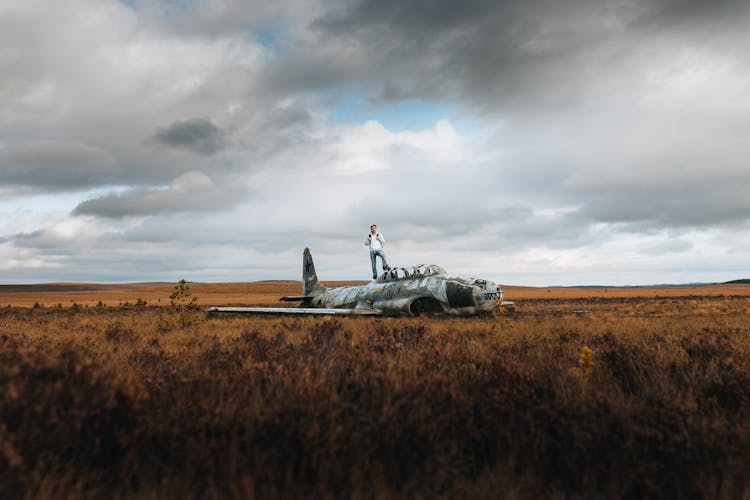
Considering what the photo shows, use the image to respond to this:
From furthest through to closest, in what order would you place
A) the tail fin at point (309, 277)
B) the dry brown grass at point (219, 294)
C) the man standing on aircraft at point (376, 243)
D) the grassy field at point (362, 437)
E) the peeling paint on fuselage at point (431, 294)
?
1. the dry brown grass at point (219, 294)
2. the tail fin at point (309, 277)
3. the man standing on aircraft at point (376, 243)
4. the peeling paint on fuselage at point (431, 294)
5. the grassy field at point (362, 437)

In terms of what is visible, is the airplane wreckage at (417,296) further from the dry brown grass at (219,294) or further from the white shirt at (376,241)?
the dry brown grass at (219,294)

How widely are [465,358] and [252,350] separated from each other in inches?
153

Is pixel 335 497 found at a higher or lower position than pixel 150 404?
lower

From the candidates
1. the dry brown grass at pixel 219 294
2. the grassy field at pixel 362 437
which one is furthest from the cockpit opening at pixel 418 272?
the dry brown grass at pixel 219 294

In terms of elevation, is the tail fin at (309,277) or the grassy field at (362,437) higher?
the tail fin at (309,277)

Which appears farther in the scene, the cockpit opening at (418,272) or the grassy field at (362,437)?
the cockpit opening at (418,272)

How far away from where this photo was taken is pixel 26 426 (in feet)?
12.3

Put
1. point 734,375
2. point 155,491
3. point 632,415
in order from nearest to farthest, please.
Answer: point 155,491 < point 632,415 < point 734,375

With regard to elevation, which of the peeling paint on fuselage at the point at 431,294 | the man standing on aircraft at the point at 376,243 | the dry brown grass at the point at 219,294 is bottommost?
the dry brown grass at the point at 219,294

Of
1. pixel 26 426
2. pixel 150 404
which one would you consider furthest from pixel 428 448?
pixel 26 426

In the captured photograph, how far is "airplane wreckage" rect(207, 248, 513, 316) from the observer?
16.2 m

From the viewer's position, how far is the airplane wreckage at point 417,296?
53.3 ft

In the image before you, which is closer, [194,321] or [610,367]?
[610,367]

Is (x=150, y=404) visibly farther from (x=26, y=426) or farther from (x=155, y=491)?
(x=155, y=491)
